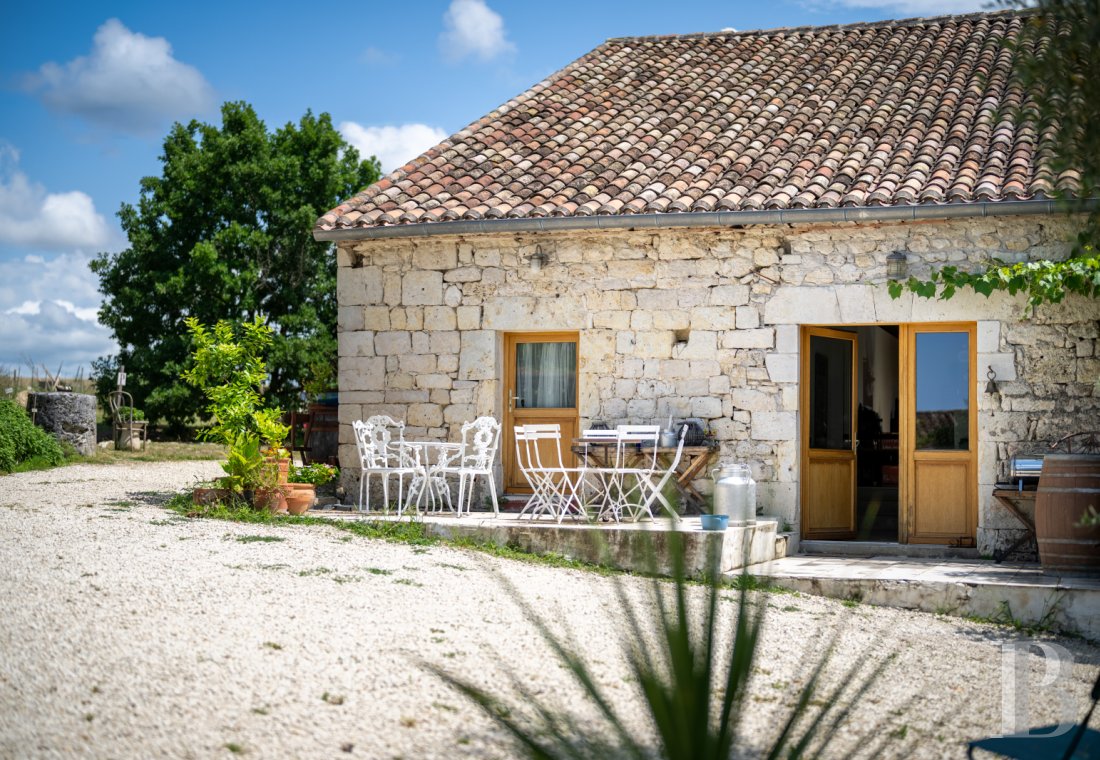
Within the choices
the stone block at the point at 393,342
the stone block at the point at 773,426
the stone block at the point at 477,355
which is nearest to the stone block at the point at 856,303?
the stone block at the point at 773,426

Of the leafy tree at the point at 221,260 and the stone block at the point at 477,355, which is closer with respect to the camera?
the stone block at the point at 477,355

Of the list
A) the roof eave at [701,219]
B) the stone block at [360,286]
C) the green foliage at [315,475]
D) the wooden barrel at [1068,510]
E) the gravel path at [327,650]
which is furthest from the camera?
the green foliage at [315,475]

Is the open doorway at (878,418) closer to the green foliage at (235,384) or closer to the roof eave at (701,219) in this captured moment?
the roof eave at (701,219)

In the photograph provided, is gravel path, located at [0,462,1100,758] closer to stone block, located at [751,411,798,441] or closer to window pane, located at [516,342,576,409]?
stone block, located at [751,411,798,441]

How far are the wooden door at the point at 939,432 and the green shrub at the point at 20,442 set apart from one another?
1028 cm

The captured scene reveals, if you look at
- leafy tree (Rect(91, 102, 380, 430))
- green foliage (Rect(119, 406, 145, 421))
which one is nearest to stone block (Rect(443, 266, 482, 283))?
green foliage (Rect(119, 406, 145, 421))

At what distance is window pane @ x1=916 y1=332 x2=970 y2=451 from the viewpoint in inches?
357

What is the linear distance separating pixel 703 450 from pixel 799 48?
19.8ft

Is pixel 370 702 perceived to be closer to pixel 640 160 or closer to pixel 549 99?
pixel 640 160

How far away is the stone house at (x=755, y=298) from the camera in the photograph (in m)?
8.73

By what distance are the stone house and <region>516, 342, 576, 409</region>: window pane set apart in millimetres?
19

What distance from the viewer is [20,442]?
46.4 feet

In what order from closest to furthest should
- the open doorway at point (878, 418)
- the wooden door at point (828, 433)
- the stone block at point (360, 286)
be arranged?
the wooden door at point (828, 433)
the stone block at point (360, 286)
the open doorway at point (878, 418)

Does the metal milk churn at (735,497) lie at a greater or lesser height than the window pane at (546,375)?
lesser
